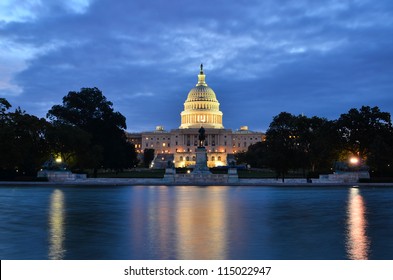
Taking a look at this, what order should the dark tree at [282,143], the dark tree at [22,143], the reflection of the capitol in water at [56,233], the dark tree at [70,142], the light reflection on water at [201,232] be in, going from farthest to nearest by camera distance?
→ the dark tree at [282,143]
the dark tree at [70,142]
the dark tree at [22,143]
the light reflection on water at [201,232]
the reflection of the capitol in water at [56,233]

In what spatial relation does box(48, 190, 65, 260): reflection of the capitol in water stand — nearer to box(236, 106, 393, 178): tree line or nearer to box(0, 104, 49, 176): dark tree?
box(0, 104, 49, 176): dark tree

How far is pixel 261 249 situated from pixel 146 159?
17360cm

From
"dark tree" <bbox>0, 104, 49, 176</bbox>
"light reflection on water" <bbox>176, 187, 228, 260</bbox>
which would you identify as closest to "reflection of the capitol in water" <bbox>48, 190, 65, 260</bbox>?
"light reflection on water" <bbox>176, 187, 228, 260</bbox>

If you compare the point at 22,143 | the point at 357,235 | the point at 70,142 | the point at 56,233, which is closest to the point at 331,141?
the point at 70,142

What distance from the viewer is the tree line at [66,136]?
63.4 m

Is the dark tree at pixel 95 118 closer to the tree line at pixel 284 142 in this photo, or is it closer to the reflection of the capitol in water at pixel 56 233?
the tree line at pixel 284 142

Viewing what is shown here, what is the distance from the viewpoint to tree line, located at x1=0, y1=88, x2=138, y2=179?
63.4 meters

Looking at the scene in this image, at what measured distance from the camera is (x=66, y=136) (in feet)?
221

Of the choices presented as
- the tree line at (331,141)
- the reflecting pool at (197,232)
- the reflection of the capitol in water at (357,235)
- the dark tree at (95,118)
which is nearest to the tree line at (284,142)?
the tree line at (331,141)

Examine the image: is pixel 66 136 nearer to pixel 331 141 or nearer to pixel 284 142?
pixel 284 142

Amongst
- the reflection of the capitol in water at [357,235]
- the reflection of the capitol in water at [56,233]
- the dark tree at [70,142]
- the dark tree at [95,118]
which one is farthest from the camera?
the dark tree at [95,118]

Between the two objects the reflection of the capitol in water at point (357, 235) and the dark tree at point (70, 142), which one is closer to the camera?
the reflection of the capitol in water at point (357, 235)

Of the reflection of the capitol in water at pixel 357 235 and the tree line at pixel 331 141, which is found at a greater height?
the tree line at pixel 331 141

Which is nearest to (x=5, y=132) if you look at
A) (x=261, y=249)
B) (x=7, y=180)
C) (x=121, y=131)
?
(x=7, y=180)
